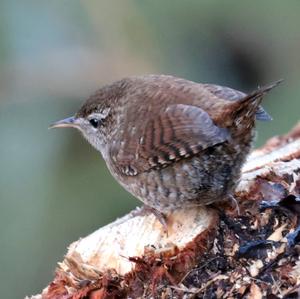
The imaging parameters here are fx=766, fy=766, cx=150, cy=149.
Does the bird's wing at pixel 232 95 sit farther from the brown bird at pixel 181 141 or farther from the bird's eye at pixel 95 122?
the bird's eye at pixel 95 122

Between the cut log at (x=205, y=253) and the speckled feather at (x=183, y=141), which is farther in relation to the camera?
the speckled feather at (x=183, y=141)

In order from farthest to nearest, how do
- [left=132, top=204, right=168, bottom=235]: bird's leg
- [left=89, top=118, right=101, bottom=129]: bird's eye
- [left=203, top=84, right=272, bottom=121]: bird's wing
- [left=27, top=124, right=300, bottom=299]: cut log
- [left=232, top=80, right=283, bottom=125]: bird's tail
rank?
[left=89, top=118, right=101, bottom=129]: bird's eye, [left=203, top=84, right=272, bottom=121]: bird's wing, [left=132, top=204, right=168, bottom=235]: bird's leg, [left=232, top=80, right=283, bottom=125]: bird's tail, [left=27, top=124, right=300, bottom=299]: cut log

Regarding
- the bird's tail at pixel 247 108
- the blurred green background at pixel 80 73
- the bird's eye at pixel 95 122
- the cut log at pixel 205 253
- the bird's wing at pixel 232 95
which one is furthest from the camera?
the blurred green background at pixel 80 73

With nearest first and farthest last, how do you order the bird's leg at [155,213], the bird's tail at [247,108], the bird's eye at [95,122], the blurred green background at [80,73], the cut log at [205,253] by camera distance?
Answer: the cut log at [205,253]
the bird's tail at [247,108]
the bird's leg at [155,213]
the bird's eye at [95,122]
the blurred green background at [80,73]

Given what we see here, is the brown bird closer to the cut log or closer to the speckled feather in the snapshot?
the speckled feather

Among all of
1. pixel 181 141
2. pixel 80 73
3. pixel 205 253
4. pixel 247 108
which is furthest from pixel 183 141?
pixel 80 73

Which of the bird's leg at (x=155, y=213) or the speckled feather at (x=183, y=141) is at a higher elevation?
the speckled feather at (x=183, y=141)

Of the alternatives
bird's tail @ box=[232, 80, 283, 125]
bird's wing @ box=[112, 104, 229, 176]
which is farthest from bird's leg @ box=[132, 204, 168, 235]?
bird's tail @ box=[232, 80, 283, 125]

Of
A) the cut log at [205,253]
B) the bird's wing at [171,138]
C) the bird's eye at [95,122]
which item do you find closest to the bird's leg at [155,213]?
the cut log at [205,253]

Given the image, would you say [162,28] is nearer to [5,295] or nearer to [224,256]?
[5,295]
